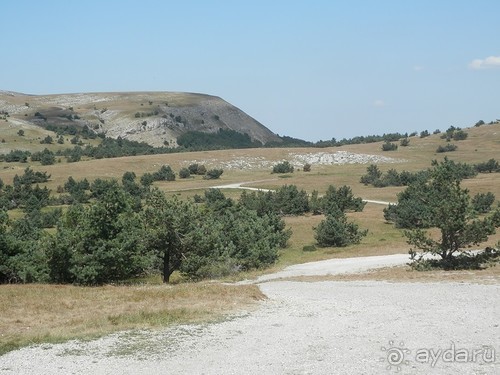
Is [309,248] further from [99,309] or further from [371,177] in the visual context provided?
[371,177]

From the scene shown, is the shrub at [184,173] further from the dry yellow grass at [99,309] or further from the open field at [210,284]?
the dry yellow grass at [99,309]

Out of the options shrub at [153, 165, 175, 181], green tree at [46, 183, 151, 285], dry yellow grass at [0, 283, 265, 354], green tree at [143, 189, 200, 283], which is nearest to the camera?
dry yellow grass at [0, 283, 265, 354]

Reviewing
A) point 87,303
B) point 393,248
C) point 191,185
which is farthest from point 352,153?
point 87,303

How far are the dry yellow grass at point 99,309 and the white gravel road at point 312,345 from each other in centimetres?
88

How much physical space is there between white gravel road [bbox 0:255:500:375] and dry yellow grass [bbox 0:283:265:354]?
0.88 m

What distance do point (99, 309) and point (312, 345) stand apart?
829 cm

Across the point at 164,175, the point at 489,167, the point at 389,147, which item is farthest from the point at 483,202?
the point at 389,147

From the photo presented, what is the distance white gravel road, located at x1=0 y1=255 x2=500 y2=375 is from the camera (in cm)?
1051

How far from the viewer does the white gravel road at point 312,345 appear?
1051 cm

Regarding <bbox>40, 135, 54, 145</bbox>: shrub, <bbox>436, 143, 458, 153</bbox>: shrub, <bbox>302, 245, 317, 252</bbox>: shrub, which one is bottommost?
<bbox>302, 245, 317, 252</bbox>: shrub

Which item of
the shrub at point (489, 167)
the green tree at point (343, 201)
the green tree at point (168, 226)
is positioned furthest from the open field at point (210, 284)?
the shrub at point (489, 167)

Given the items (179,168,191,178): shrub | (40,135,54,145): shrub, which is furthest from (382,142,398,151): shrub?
(40,135,54,145): shrub

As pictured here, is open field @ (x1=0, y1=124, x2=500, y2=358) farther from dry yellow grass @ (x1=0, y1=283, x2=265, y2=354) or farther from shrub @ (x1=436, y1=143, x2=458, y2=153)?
shrub @ (x1=436, y1=143, x2=458, y2=153)

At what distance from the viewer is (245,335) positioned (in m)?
13.1
